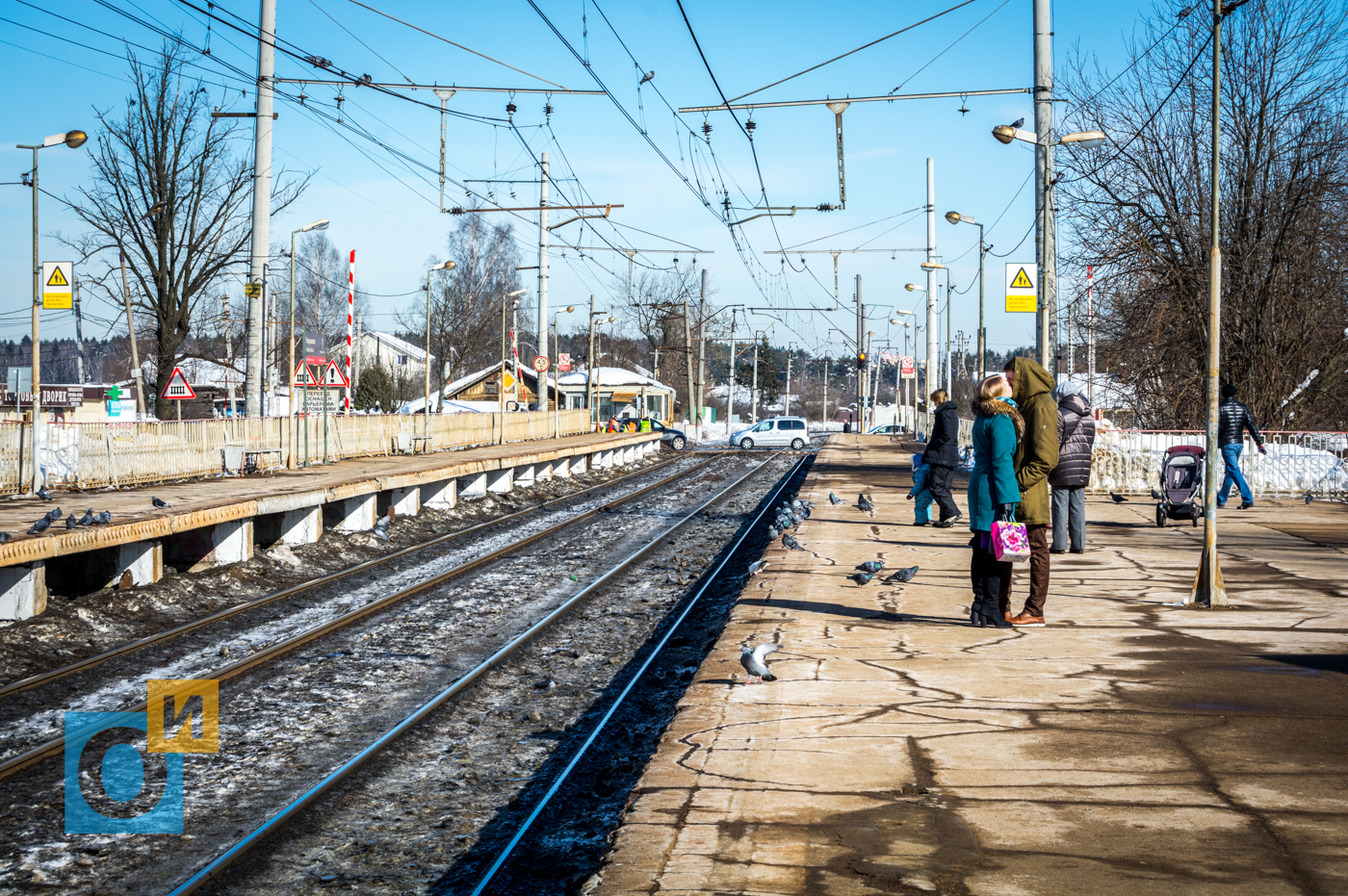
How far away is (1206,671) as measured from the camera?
7188 millimetres

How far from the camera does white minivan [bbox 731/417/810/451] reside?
6000 centimetres

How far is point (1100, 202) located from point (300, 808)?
78.9 ft

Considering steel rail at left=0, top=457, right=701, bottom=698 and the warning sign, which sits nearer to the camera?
steel rail at left=0, top=457, right=701, bottom=698

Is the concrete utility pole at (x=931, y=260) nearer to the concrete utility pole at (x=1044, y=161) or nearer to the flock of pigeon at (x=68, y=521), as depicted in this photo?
the concrete utility pole at (x=1044, y=161)

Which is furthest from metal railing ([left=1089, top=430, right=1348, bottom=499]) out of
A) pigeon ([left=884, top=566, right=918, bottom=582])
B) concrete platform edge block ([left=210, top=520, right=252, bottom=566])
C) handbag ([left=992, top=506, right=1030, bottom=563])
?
concrete platform edge block ([left=210, top=520, right=252, bottom=566])

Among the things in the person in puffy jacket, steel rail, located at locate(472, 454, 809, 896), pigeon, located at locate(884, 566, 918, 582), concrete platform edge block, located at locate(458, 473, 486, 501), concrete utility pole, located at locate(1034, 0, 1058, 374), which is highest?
concrete utility pole, located at locate(1034, 0, 1058, 374)

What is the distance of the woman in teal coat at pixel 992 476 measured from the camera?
330 inches

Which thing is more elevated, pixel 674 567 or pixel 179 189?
pixel 179 189

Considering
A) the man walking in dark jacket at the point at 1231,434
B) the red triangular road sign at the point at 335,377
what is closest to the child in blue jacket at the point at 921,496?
the man walking in dark jacket at the point at 1231,434

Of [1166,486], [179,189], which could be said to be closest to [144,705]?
[1166,486]

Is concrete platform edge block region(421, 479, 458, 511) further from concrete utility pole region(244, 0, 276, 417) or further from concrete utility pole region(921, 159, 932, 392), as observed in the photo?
concrete utility pole region(921, 159, 932, 392)

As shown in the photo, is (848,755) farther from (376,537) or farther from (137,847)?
(376,537)

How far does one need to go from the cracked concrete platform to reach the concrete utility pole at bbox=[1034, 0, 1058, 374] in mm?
6965

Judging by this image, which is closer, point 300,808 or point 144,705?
point 300,808
